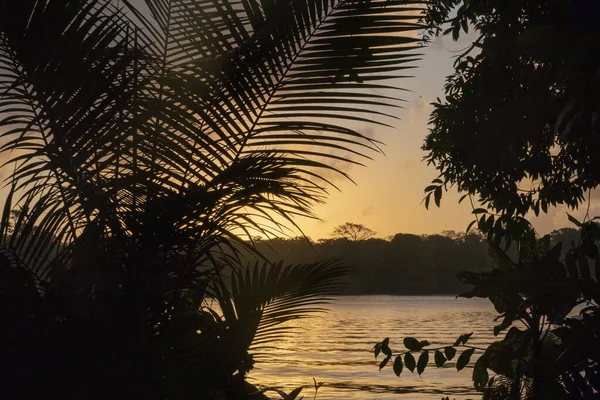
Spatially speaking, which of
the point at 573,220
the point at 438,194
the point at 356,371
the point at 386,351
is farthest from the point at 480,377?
the point at 356,371

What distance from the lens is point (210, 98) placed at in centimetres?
326

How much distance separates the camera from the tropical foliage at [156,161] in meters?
2.83

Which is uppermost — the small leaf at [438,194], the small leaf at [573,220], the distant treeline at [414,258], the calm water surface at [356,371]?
the distant treeline at [414,258]

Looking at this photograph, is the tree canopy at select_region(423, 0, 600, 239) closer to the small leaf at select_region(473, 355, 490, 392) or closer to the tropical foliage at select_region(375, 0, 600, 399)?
the tropical foliage at select_region(375, 0, 600, 399)

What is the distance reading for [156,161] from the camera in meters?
3.54

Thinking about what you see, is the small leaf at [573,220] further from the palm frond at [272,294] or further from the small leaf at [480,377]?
the small leaf at [480,377]

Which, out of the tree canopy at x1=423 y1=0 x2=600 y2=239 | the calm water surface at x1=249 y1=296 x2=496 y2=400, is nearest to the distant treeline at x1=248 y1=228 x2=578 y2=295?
the calm water surface at x1=249 y1=296 x2=496 y2=400

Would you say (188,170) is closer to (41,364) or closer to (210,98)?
(210,98)

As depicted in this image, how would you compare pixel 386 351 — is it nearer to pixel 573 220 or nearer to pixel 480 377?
pixel 573 220

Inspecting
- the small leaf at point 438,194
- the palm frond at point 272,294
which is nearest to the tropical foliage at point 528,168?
the small leaf at point 438,194

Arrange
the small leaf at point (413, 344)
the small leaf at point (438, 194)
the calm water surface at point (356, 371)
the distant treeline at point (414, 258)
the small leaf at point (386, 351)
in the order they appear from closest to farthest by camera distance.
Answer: the small leaf at point (413, 344)
the small leaf at point (386, 351)
the small leaf at point (438, 194)
the calm water surface at point (356, 371)
the distant treeline at point (414, 258)

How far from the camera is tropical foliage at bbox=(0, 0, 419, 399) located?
2832 millimetres

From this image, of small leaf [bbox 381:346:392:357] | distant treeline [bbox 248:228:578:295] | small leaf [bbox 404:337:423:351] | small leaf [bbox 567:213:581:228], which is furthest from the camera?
distant treeline [bbox 248:228:578:295]

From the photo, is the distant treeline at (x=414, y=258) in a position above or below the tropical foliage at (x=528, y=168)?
above
